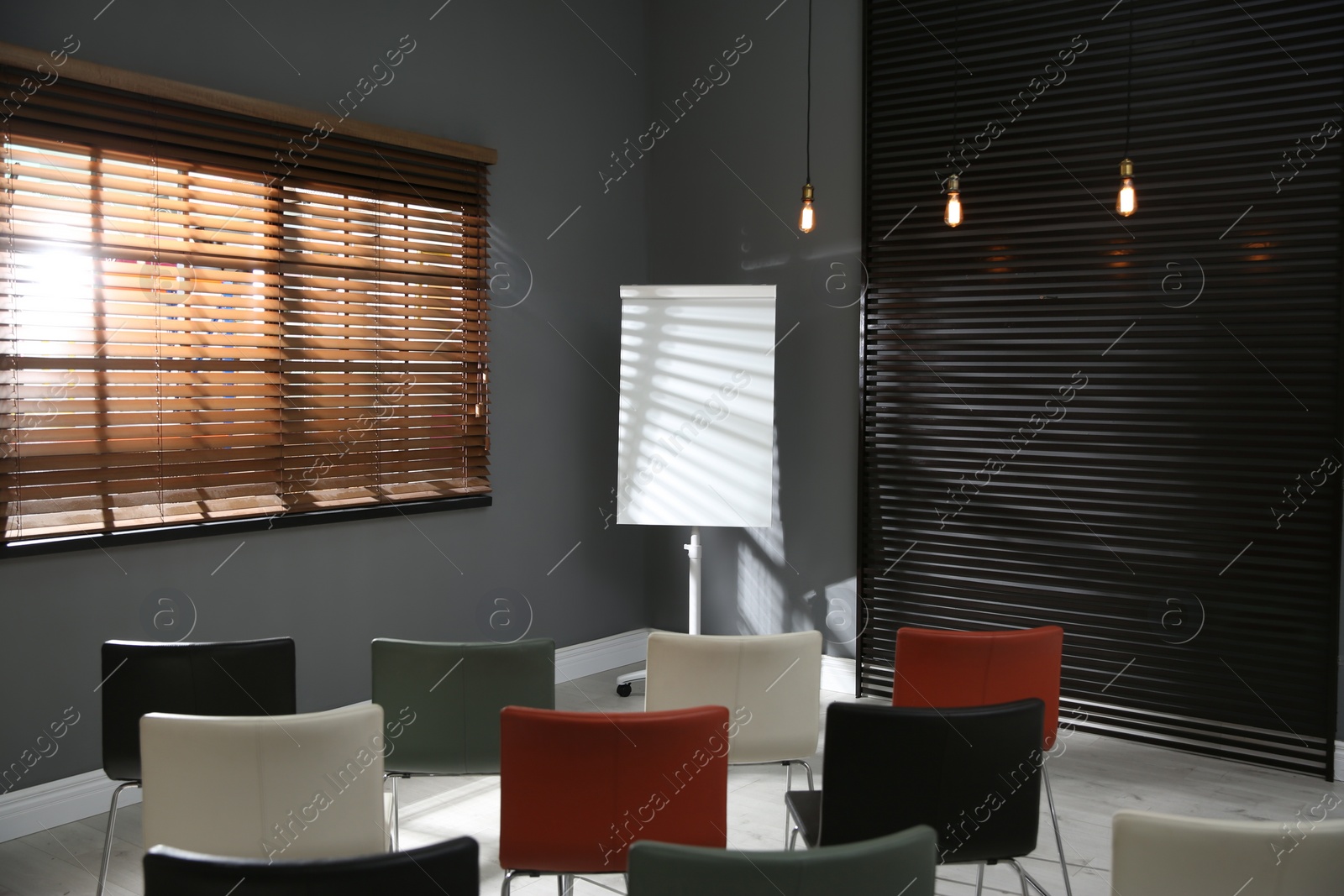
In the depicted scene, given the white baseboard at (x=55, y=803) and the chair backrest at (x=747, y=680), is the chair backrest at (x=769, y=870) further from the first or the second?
the white baseboard at (x=55, y=803)

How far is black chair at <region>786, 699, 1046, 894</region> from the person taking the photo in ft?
7.08

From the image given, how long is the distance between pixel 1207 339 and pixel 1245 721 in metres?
1.57

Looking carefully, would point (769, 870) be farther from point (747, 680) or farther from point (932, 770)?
point (747, 680)

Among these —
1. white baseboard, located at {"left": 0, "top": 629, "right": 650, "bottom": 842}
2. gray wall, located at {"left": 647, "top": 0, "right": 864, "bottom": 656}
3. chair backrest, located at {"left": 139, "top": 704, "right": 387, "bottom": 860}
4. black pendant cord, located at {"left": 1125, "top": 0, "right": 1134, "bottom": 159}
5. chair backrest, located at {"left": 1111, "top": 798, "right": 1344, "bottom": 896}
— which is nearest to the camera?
chair backrest, located at {"left": 1111, "top": 798, "right": 1344, "bottom": 896}

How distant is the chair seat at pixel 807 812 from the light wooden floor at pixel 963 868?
760 millimetres

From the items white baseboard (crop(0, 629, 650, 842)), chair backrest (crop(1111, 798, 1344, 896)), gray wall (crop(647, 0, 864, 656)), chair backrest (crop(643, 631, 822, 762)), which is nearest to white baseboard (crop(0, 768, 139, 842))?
white baseboard (crop(0, 629, 650, 842))

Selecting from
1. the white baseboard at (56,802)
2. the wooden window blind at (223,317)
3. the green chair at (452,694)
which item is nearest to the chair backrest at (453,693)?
the green chair at (452,694)

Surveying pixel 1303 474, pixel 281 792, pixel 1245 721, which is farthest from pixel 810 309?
pixel 281 792

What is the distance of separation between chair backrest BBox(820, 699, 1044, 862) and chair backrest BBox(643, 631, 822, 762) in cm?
63

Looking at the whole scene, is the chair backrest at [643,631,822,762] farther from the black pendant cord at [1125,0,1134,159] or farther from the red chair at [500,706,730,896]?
the black pendant cord at [1125,0,1134,159]

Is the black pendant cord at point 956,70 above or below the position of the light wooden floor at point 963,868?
above

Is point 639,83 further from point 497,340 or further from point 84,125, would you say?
point 84,125

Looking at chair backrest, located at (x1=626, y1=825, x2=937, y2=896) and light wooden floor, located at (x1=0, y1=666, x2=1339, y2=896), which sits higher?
chair backrest, located at (x1=626, y1=825, x2=937, y2=896)

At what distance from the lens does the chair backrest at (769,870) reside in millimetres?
1527
